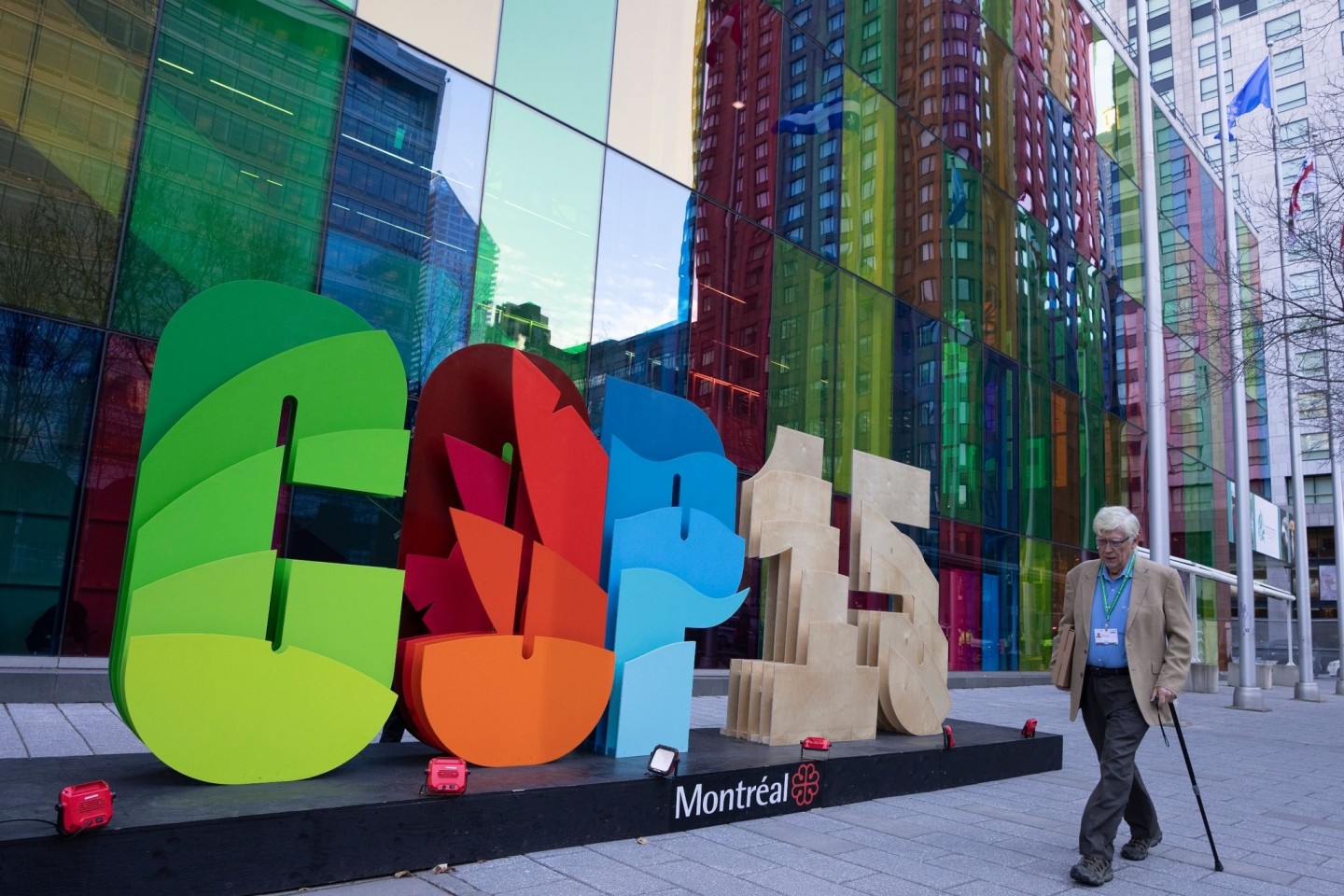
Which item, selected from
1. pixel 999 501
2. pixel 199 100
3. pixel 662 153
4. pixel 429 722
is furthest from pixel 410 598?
pixel 999 501

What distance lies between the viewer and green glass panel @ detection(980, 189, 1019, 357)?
1959 cm

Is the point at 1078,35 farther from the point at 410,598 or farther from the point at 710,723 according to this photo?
the point at 410,598

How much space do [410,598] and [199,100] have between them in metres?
6.52

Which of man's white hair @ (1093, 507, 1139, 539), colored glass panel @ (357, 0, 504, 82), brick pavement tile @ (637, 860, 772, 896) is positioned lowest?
brick pavement tile @ (637, 860, 772, 896)

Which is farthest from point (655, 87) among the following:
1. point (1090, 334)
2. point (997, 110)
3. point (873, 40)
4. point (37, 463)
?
point (1090, 334)

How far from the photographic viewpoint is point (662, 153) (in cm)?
1313

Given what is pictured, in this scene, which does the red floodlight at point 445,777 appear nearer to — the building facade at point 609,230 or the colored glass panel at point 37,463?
the building facade at point 609,230

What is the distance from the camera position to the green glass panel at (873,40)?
16422mm

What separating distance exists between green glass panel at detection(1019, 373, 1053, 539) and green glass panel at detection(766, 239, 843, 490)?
730cm

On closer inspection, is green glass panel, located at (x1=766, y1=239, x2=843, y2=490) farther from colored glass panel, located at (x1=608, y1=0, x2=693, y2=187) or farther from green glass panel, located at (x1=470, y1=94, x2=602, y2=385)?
green glass panel, located at (x1=470, y1=94, x2=602, y2=385)

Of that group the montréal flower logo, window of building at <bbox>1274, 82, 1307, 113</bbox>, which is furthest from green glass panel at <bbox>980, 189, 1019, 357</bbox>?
window of building at <bbox>1274, 82, 1307, 113</bbox>

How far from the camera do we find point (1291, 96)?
4925 centimetres

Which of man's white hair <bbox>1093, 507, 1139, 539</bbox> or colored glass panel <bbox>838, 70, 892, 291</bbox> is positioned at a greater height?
colored glass panel <bbox>838, 70, 892, 291</bbox>

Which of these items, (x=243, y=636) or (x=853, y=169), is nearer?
(x=243, y=636)
